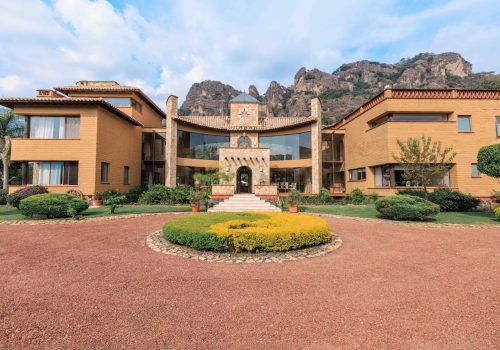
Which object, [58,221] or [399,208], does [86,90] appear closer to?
[58,221]

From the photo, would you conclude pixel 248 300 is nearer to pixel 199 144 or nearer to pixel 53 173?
pixel 53 173

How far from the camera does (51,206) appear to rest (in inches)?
478

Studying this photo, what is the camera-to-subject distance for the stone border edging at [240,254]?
6543 mm

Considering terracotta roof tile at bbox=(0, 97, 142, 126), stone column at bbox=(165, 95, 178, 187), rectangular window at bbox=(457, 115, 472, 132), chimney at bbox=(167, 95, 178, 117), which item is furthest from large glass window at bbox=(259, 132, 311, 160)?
terracotta roof tile at bbox=(0, 97, 142, 126)

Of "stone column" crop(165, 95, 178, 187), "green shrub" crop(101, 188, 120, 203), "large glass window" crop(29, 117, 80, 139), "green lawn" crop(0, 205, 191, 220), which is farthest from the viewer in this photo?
"stone column" crop(165, 95, 178, 187)

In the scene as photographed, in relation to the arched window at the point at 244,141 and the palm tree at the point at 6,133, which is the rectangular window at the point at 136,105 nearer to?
the arched window at the point at 244,141

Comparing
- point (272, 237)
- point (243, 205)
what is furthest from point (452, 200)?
point (272, 237)

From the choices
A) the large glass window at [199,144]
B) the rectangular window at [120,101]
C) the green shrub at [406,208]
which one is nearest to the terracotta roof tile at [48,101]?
the rectangular window at [120,101]

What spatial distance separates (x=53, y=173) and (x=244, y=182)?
20318mm

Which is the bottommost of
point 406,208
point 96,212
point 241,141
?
point 96,212

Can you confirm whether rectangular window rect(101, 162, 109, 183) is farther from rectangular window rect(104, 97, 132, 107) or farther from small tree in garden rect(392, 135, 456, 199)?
small tree in garden rect(392, 135, 456, 199)

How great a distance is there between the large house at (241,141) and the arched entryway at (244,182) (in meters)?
1.22

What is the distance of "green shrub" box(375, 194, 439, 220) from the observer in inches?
477

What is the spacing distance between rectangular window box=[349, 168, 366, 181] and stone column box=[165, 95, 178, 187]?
18.4m
